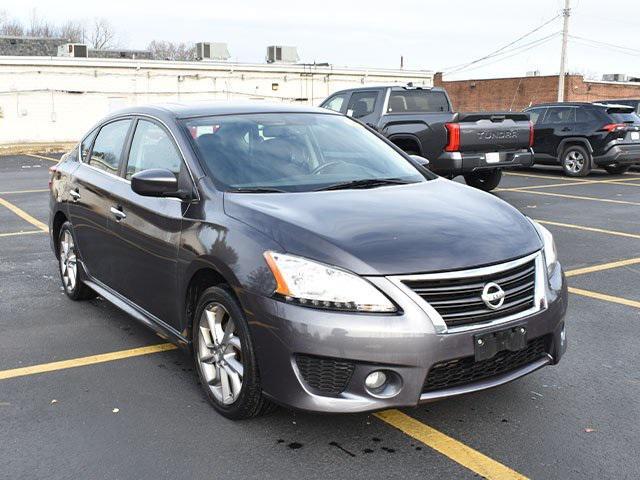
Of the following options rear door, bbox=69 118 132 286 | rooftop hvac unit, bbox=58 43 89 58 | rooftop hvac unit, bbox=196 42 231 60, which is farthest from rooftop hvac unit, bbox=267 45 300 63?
rear door, bbox=69 118 132 286

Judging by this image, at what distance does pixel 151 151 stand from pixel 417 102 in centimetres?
924

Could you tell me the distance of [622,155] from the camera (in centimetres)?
1630

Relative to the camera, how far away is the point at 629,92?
46.9 m

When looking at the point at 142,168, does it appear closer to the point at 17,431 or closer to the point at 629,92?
the point at 17,431

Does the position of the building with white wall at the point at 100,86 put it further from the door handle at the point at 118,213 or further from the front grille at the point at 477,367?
the front grille at the point at 477,367

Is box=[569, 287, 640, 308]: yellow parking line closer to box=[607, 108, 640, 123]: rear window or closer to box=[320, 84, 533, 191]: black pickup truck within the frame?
box=[320, 84, 533, 191]: black pickup truck

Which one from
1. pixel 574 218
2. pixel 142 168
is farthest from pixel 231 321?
pixel 574 218

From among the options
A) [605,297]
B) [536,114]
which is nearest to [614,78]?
[536,114]

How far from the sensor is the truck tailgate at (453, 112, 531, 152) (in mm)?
12242

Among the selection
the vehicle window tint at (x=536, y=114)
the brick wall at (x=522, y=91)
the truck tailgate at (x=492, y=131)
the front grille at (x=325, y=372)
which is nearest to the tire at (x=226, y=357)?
the front grille at (x=325, y=372)

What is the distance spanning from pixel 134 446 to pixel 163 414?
15.3 inches

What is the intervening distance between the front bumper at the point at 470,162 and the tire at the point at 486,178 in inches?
40.8

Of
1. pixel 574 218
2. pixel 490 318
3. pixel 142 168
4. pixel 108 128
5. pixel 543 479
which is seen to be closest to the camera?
pixel 543 479

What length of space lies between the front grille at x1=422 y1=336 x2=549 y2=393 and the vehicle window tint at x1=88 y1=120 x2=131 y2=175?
2.95 metres
